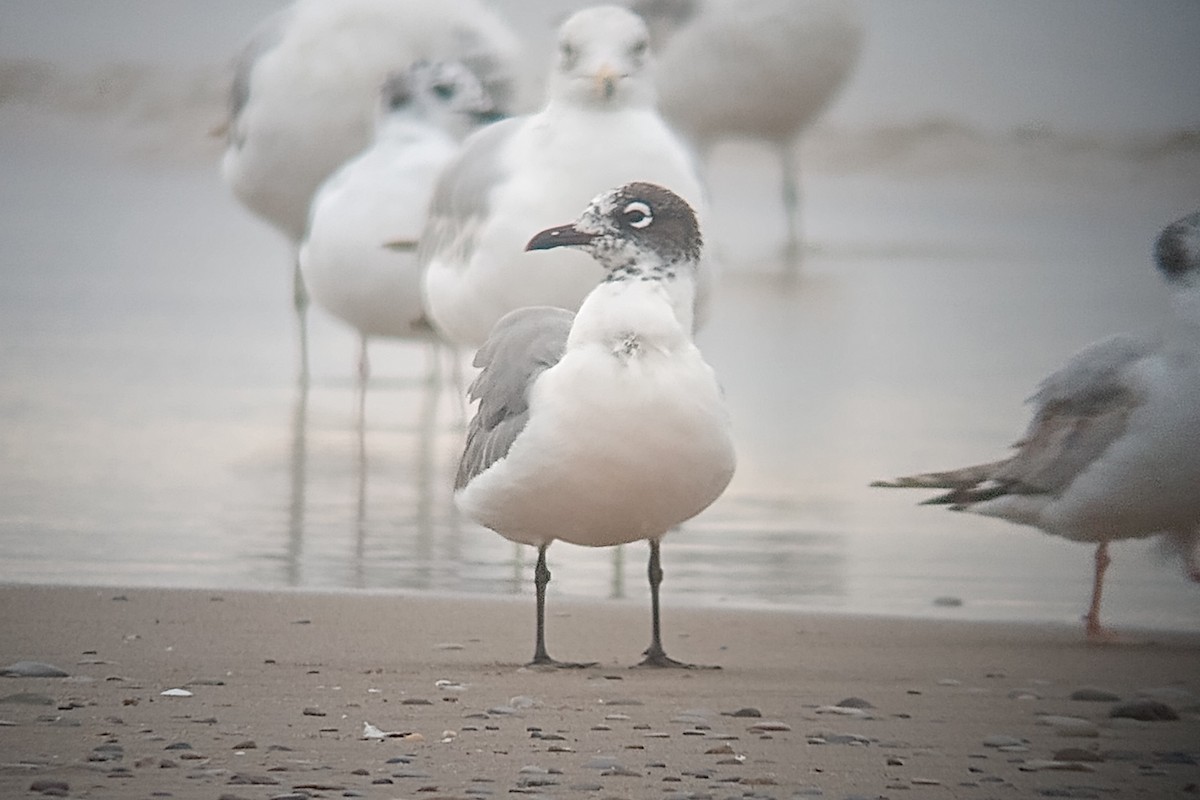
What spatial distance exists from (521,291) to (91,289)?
3.96m

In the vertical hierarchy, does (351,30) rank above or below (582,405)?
above

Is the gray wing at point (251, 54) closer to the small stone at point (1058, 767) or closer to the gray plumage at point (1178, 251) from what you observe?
the gray plumage at point (1178, 251)

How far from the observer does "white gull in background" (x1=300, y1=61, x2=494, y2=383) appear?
20.9ft

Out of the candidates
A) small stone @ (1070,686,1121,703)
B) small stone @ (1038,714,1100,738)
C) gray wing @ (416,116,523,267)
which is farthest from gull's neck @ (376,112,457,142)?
small stone @ (1038,714,1100,738)

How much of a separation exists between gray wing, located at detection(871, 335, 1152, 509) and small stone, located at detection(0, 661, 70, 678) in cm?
155

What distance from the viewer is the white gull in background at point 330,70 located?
7879 millimetres

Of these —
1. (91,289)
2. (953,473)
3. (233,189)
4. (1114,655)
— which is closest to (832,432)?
(953,473)

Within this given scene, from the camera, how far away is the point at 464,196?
17.9ft

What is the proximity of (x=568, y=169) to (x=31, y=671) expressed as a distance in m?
2.19

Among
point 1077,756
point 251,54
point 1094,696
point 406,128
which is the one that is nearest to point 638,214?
point 1094,696

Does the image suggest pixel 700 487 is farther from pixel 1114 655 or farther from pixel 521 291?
pixel 521 291

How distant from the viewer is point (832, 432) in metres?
6.12

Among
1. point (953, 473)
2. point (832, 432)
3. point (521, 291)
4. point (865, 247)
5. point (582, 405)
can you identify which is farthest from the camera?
point (865, 247)

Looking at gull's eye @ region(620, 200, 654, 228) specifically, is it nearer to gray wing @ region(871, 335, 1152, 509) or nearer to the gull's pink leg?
gray wing @ region(871, 335, 1152, 509)
